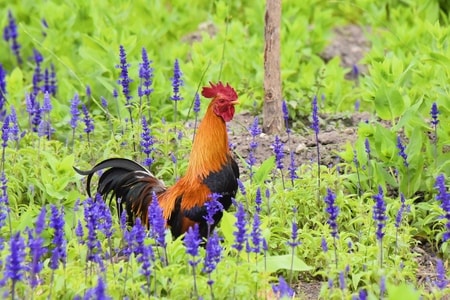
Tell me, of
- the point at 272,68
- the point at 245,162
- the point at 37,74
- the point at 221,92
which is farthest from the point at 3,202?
the point at 37,74

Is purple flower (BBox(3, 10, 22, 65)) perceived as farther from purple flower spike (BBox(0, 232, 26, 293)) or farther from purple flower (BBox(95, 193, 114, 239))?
purple flower spike (BBox(0, 232, 26, 293))

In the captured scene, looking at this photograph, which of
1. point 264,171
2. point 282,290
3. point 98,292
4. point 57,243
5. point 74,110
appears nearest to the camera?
point 98,292

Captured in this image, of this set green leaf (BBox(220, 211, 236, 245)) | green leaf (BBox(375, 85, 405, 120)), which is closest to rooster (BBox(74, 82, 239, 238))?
green leaf (BBox(220, 211, 236, 245))

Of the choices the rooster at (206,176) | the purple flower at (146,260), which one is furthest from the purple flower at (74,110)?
the purple flower at (146,260)

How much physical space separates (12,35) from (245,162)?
140 inches

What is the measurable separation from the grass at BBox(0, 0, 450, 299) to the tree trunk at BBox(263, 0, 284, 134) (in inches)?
15.6

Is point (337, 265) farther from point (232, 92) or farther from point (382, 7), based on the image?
point (382, 7)

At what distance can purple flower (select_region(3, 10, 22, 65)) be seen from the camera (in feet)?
30.0

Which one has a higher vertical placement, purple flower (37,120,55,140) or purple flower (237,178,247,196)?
purple flower (37,120,55,140)

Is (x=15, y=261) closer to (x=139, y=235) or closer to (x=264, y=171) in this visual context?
(x=139, y=235)

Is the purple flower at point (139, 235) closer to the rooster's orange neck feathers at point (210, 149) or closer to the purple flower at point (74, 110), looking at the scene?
the rooster's orange neck feathers at point (210, 149)

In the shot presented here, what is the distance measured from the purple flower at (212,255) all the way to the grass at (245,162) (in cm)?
10

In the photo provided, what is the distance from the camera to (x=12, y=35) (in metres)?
9.16

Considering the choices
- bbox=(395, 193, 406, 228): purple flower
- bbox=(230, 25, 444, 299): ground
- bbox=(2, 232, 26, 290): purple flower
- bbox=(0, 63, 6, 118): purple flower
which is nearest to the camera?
bbox=(2, 232, 26, 290): purple flower
